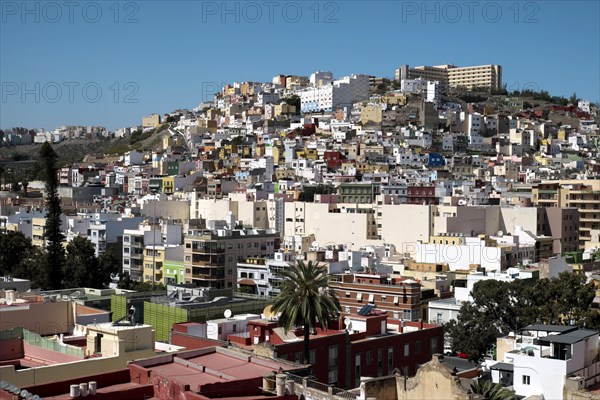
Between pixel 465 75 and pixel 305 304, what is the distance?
14605cm

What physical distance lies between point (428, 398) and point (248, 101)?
13605cm

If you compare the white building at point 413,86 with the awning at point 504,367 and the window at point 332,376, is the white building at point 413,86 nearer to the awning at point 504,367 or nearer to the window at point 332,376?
the window at point 332,376

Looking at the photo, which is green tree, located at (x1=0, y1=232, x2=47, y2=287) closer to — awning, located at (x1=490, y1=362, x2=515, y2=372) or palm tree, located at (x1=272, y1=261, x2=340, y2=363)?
palm tree, located at (x1=272, y1=261, x2=340, y2=363)

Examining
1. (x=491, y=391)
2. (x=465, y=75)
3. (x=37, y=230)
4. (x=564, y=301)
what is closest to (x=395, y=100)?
(x=465, y=75)

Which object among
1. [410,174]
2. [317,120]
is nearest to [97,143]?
[317,120]

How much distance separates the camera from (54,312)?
71.3ft

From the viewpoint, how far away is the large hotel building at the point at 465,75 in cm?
15925

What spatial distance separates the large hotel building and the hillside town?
31.6 feet

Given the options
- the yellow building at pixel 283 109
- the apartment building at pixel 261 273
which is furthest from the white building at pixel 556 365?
the yellow building at pixel 283 109

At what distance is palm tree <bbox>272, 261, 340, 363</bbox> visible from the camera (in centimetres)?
2261

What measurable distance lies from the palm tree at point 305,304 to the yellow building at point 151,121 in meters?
145

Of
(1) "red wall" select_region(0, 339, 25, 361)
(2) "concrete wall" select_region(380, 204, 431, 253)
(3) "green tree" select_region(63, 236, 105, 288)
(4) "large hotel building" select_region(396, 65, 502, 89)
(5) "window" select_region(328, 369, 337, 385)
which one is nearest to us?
(1) "red wall" select_region(0, 339, 25, 361)

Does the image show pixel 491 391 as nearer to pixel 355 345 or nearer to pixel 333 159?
pixel 355 345

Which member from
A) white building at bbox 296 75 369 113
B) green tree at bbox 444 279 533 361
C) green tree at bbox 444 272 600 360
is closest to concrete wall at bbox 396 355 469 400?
green tree at bbox 444 272 600 360
